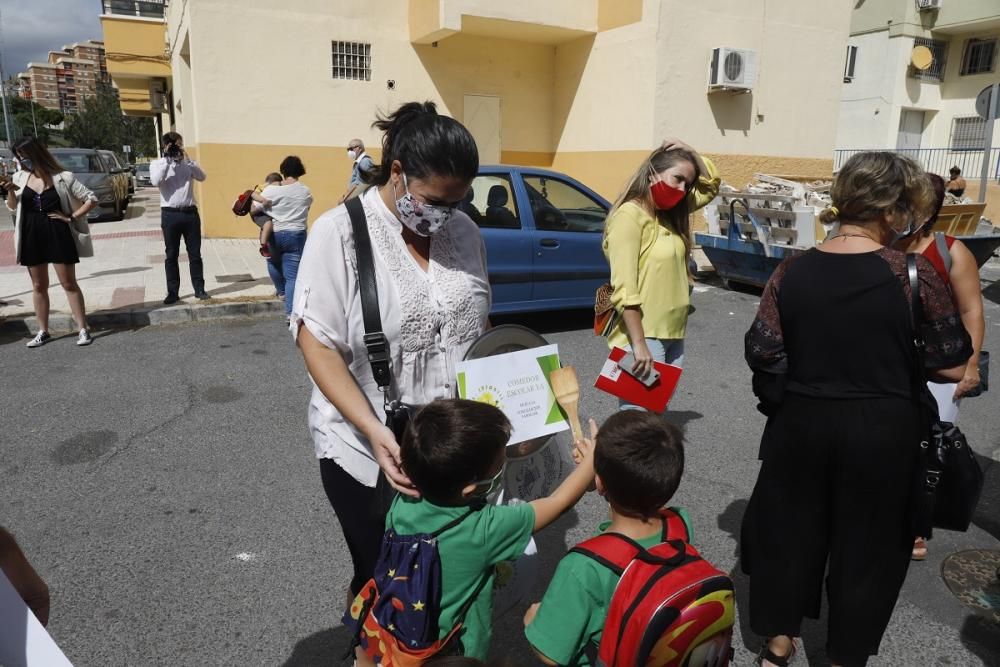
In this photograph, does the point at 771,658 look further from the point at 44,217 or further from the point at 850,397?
the point at 44,217

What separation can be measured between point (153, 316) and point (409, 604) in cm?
697

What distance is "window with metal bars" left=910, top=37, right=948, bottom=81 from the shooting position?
2258 centimetres

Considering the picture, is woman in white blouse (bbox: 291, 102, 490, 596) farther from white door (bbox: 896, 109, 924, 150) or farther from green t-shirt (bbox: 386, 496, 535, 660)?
white door (bbox: 896, 109, 924, 150)

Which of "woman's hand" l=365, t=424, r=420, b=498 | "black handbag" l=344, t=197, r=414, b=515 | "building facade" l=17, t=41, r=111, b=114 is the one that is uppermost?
"building facade" l=17, t=41, r=111, b=114

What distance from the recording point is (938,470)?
216cm

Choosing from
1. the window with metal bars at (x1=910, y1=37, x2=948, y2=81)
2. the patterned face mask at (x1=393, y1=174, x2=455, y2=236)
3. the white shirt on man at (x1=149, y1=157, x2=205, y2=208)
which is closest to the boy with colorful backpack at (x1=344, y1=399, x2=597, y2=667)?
the patterned face mask at (x1=393, y1=174, x2=455, y2=236)

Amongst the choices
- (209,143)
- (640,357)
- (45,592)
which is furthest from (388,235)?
(209,143)

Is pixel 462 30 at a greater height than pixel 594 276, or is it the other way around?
pixel 462 30

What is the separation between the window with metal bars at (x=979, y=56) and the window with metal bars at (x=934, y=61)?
0.60 metres

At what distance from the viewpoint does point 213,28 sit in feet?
40.2

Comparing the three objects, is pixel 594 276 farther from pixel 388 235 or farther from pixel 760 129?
pixel 760 129

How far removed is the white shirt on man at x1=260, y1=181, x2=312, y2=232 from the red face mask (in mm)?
4952

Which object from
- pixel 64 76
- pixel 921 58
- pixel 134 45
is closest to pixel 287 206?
pixel 134 45

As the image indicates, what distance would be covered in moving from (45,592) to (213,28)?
41.8 feet
